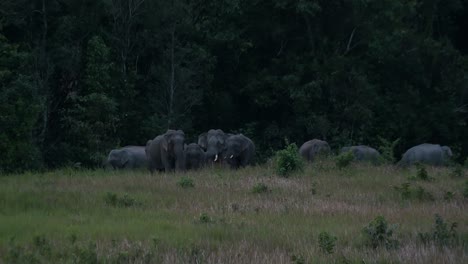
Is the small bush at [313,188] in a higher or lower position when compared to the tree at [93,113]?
lower

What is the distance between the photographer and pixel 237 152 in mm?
28156

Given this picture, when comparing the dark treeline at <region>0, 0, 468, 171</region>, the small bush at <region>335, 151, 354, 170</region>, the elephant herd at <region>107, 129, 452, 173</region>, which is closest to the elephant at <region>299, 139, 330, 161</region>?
the elephant herd at <region>107, 129, 452, 173</region>

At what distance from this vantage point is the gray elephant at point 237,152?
1095 inches

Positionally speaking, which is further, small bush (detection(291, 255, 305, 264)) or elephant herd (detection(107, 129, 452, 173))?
elephant herd (detection(107, 129, 452, 173))

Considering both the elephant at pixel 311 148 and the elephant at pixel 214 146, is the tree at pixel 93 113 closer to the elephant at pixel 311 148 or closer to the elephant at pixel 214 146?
the elephant at pixel 214 146

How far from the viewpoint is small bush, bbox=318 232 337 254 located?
10.1m

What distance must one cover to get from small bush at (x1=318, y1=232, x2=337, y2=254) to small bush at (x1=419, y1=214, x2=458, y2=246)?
1.34 m

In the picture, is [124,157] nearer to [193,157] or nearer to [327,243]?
[193,157]

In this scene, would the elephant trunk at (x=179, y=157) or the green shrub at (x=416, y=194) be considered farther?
the elephant trunk at (x=179, y=157)

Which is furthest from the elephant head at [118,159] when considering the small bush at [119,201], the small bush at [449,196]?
the small bush at [449,196]

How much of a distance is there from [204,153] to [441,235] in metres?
16.8

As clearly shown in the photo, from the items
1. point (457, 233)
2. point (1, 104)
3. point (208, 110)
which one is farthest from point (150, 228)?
point (208, 110)

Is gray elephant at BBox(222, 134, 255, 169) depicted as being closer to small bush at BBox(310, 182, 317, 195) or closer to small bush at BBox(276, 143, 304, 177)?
small bush at BBox(276, 143, 304, 177)

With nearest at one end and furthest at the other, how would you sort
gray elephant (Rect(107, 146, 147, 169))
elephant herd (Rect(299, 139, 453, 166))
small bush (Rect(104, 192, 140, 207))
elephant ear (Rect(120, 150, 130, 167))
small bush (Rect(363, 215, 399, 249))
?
small bush (Rect(363, 215, 399, 249)), small bush (Rect(104, 192, 140, 207)), gray elephant (Rect(107, 146, 147, 169)), elephant ear (Rect(120, 150, 130, 167)), elephant herd (Rect(299, 139, 453, 166))
